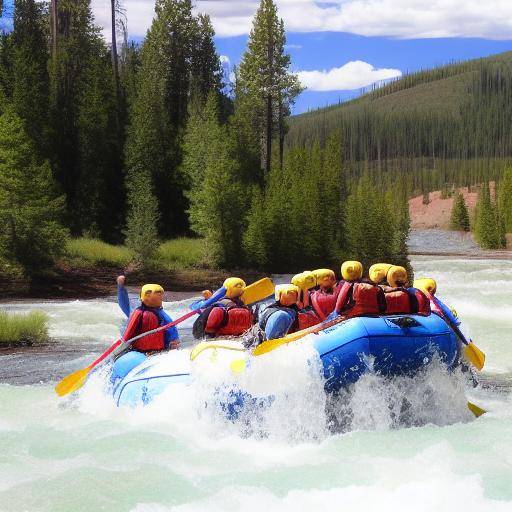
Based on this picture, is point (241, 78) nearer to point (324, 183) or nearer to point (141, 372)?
point (324, 183)

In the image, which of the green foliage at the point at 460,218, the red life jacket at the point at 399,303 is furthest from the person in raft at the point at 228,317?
the green foliage at the point at 460,218

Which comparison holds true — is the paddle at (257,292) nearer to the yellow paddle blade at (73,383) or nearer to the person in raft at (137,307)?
the person in raft at (137,307)

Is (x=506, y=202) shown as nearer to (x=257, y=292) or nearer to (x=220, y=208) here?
(x=220, y=208)

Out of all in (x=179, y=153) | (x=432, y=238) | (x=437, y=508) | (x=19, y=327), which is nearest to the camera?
(x=437, y=508)

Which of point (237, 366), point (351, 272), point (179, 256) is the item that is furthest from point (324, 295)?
point (179, 256)

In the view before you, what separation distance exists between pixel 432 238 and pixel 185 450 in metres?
80.4

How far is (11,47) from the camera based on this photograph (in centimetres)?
4122

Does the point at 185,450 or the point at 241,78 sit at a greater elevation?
the point at 241,78

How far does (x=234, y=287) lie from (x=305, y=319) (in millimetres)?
988

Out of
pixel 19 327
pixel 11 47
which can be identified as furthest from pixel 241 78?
pixel 19 327

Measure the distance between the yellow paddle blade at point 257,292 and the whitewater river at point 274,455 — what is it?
1674 millimetres

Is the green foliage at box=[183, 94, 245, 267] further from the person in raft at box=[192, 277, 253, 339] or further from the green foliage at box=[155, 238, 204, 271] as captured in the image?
the person in raft at box=[192, 277, 253, 339]

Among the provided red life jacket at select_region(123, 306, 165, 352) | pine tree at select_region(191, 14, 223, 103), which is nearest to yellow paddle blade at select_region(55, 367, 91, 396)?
red life jacket at select_region(123, 306, 165, 352)

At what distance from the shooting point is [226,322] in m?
9.88
